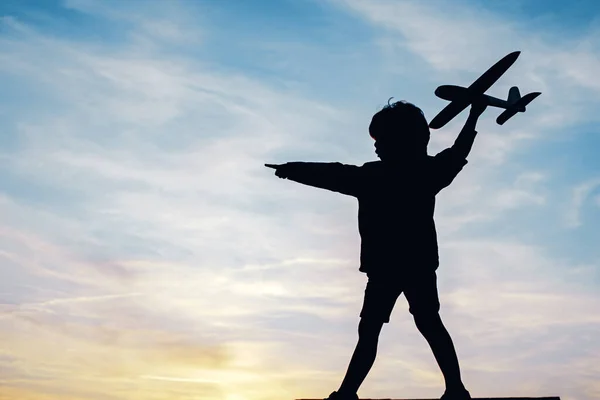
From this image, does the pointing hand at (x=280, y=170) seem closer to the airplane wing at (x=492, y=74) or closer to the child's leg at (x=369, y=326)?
the child's leg at (x=369, y=326)

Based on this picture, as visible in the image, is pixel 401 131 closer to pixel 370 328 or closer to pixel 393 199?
pixel 393 199

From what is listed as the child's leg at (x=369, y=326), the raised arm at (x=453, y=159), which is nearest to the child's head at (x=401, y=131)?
the raised arm at (x=453, y=159)

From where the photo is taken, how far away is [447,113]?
29.4 feet

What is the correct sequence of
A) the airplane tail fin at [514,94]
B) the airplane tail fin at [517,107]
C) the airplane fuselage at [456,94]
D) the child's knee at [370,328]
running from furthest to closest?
Result: the airplane tail fin at [514,94] < the airplane tail fin at [517,107] < the airplane fuselage at [456,94] < the child's knee at [370,328]

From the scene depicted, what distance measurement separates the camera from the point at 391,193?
6.73 m

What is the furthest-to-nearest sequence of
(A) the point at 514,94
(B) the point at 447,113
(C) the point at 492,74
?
(A) the point at 514,94, (B) the point at 447,113, (C) the point at 492,74

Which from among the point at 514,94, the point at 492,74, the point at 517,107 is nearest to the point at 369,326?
the point at 492,74

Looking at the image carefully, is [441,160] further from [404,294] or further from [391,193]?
[404,294]

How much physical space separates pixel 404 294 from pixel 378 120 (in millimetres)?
1954

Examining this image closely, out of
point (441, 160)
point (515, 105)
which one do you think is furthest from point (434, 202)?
point (515, 105)

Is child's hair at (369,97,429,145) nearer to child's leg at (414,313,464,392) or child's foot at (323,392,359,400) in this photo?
child's leg at (414,313,464,392)

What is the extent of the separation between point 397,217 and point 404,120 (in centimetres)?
109

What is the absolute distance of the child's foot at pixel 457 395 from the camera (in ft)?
20.5

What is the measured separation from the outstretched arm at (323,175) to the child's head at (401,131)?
0.44 meters
